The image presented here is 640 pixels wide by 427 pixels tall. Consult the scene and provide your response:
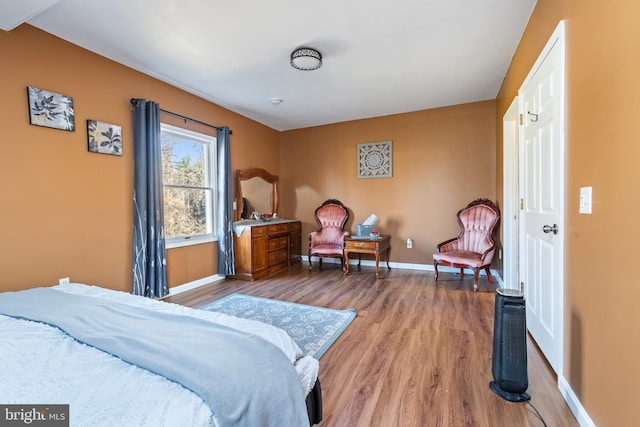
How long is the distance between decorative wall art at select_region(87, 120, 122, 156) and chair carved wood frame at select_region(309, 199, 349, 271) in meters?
2.92

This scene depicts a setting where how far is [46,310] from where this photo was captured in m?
1.40

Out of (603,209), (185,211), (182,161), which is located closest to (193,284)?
(185,211)

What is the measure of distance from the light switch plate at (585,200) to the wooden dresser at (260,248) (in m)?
3.53

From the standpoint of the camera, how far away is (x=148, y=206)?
3.05m

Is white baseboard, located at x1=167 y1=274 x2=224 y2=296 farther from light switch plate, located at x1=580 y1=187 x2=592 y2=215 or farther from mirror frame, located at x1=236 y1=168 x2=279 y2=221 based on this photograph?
light switch plate, located at x1=580 y1=187 x2=592 y2=215

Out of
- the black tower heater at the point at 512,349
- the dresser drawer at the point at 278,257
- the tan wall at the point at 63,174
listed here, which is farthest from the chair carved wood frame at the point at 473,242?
the tan wall at the point at 63,174

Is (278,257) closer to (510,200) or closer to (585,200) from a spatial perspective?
(510,200)

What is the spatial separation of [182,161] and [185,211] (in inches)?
25.6

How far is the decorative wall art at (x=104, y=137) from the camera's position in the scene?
8.66ft

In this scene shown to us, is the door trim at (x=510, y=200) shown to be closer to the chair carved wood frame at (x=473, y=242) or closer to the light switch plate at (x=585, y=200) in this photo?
the chair carved wood frame at (x=473, y=242)

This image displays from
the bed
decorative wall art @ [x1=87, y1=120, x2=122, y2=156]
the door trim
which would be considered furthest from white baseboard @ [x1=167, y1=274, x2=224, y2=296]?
the door trim

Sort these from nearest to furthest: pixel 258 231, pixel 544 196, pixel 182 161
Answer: pixel 544 196
pixel 182 161
pixel 258 231

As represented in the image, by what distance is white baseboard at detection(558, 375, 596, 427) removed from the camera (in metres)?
1.34

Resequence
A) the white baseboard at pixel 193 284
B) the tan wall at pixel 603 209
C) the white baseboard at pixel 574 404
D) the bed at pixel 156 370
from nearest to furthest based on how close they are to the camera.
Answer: the bed at pixel 156 370, the tan wall at pixel 603 209, the white baseboard at pixel 574 404, the white baseboard at pixel 193 284
